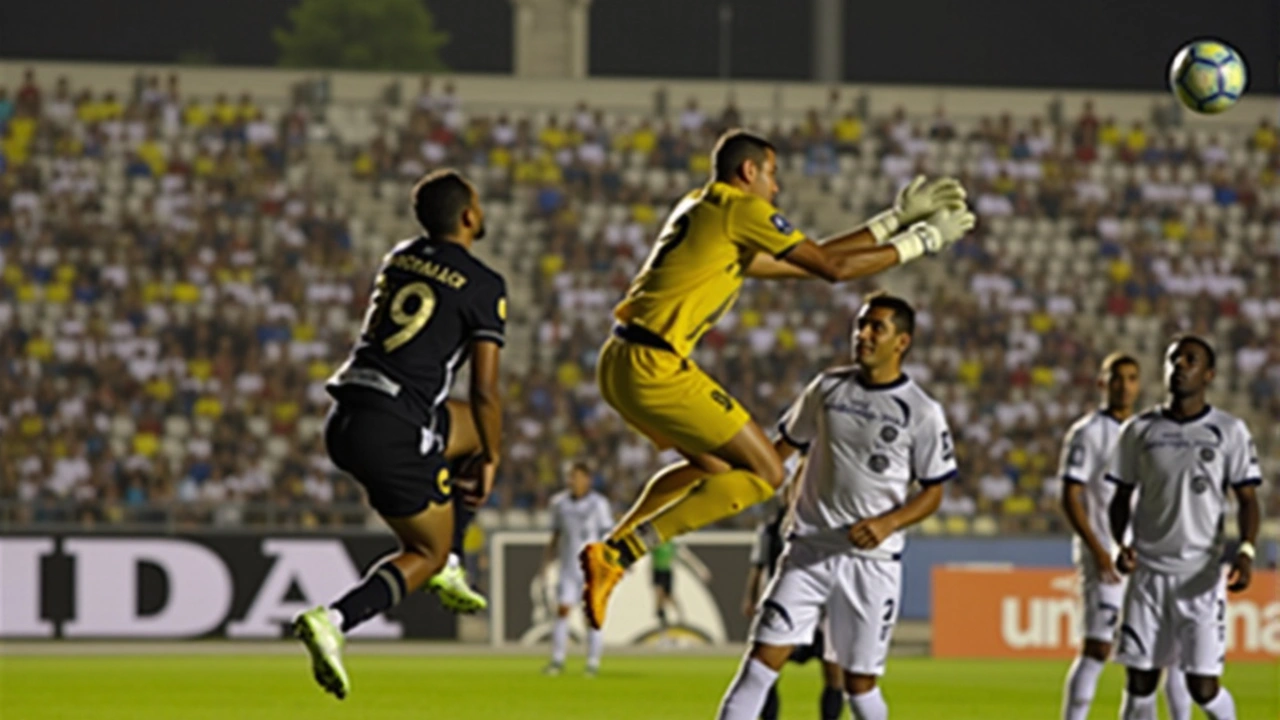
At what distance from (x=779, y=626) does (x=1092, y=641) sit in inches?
149

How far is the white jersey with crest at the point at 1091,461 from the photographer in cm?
1399

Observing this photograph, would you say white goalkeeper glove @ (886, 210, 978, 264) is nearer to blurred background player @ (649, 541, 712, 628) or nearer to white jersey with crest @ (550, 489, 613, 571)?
white jersey with crest @ (550, 489, 613, 571)

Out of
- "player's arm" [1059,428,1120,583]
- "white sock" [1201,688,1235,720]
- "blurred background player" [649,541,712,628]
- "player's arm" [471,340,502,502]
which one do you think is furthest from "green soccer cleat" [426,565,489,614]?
"blurred background player" [649,541,712,628]

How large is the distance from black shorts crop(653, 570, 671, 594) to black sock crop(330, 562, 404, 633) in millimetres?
17123

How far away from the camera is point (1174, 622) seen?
40.1ft

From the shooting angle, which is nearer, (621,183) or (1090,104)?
(621,183)

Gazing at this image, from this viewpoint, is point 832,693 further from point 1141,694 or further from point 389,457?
A: point 389,457

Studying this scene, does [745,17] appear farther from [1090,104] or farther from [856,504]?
[856,504]

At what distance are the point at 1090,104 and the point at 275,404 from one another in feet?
54.6

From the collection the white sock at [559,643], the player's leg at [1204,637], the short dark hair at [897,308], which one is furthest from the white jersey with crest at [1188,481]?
the white sock at [559,643]

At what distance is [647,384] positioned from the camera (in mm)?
10320

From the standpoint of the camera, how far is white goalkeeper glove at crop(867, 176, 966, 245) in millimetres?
10258

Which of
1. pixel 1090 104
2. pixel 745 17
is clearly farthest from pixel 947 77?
pixel 1090 104

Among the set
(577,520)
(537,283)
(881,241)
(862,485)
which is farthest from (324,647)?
(537,283)
